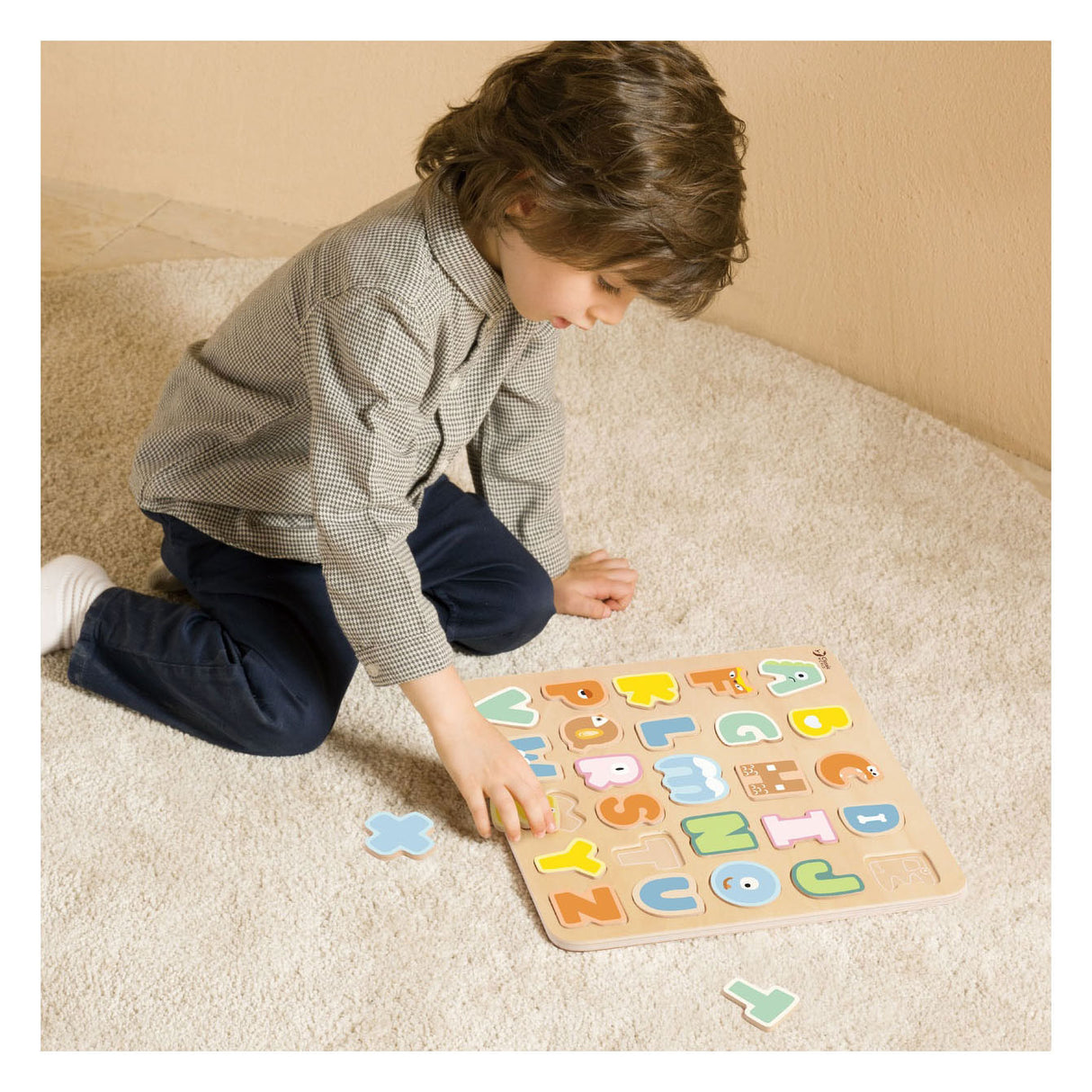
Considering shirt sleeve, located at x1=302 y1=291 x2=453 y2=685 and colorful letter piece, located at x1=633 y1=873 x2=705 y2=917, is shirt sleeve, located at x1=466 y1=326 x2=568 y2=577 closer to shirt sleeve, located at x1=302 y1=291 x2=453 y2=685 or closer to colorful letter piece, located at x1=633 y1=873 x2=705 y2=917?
shirt sleeve, located at x1=302 y1=291 x2=453 y2=685

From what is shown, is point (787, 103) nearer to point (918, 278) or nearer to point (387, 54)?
point (918, 278)

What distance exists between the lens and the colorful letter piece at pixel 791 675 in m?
1.13

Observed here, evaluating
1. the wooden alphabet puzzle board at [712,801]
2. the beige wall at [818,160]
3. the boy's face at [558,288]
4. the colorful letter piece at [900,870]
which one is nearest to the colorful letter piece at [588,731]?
the wooden alphabet puzzle board at [712,801]

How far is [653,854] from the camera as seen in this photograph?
976 mm

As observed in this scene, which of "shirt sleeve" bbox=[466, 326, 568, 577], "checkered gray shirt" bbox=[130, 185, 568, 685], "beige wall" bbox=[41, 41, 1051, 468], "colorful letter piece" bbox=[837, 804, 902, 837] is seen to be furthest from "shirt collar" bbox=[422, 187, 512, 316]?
"beige wall" bbox=[41, 41, 1051, 468]

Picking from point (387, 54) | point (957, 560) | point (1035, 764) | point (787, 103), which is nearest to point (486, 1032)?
point (1035, 764)

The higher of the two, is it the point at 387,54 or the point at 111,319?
the point at 387,54

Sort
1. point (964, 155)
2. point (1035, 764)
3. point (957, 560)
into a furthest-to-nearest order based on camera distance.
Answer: point (964, 155) → point (957, 560) → point (1035, 764)

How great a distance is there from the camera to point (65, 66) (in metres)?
1.89

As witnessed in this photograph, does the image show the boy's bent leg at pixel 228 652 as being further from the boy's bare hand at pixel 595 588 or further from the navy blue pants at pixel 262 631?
the boy's bare hand at pixel 595 588

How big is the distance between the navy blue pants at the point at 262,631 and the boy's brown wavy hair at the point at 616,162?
0.34 m

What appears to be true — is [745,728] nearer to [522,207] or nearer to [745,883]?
[745,883]

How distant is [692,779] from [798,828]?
94 millimetres

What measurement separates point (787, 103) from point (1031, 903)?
969 mm
